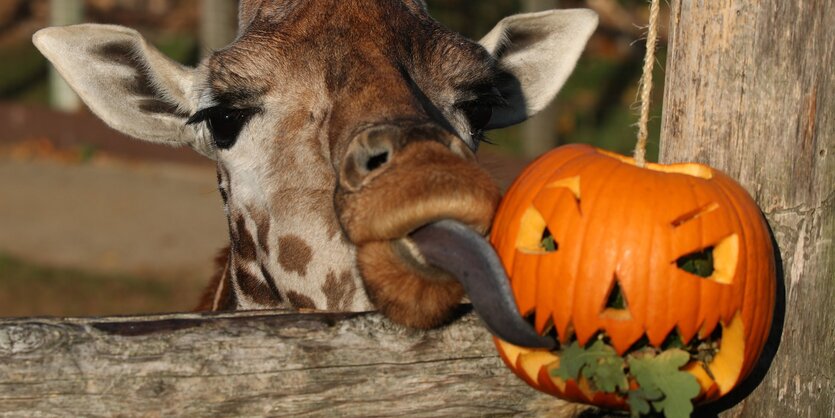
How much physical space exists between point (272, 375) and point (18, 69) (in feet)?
54.3

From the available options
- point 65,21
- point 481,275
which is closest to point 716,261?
point 481,275

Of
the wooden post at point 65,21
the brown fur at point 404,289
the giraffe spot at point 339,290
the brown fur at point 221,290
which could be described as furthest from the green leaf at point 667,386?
the wooden post at point 65,21

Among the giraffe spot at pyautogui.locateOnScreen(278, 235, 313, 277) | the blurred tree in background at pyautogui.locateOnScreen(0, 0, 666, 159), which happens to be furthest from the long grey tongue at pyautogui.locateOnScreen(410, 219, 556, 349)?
the blurred tree in background at pyautogui.locateOnScreen(0, 0, 666, 159)

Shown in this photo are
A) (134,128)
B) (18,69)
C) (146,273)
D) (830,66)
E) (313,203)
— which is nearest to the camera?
(830,66)

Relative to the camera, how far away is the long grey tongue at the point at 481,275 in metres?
2.73

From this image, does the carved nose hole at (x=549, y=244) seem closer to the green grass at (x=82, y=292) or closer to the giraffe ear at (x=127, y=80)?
the giraffe ear at (x=127, y=80)

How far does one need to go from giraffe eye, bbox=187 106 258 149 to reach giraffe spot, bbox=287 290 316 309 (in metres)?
0.57

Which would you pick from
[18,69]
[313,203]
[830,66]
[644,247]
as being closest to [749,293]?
[644,247]

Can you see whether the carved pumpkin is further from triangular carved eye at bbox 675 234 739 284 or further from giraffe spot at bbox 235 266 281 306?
giraffe spot at bbox 235 266 281 306

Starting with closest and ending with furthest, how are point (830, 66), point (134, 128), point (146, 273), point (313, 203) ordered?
point (830, 66)
point (313, 203)
point (134, 128)
point (146, 273)

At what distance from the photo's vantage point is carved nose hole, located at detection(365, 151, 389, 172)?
9.62 feet

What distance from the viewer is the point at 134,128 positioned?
169 inches

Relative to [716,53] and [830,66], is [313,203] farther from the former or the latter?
[830,66]

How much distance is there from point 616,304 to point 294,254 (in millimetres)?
1332
